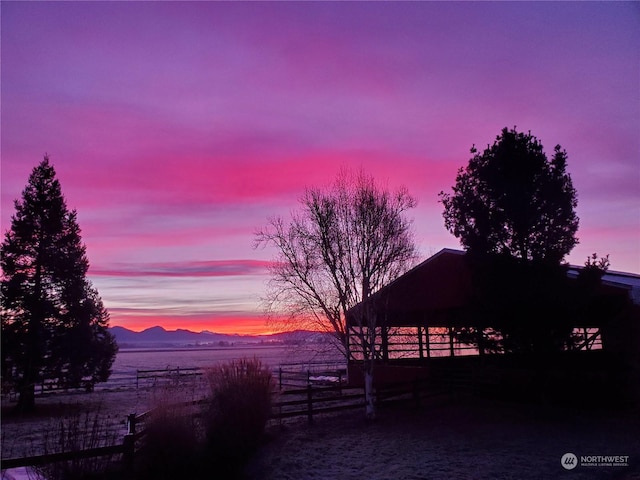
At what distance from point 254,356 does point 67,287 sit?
17.3 m

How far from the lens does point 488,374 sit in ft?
57.3

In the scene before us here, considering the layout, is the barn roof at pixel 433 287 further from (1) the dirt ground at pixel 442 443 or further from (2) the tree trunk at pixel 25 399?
(2) the tree trunk at pixel 25 399

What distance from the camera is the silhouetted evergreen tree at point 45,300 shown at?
2370cm

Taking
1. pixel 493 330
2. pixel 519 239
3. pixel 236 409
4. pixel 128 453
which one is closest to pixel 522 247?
pixel 519 239

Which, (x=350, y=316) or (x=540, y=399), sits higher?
(x=350, y=316)

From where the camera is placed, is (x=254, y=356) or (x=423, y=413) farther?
(x=423, y=413)

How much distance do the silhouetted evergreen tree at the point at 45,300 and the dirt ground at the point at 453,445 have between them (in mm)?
16569

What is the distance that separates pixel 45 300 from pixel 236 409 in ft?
59.9

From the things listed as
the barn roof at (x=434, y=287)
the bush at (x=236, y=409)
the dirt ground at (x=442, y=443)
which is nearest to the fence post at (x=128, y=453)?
the dirt ground at (x=442, y=443)

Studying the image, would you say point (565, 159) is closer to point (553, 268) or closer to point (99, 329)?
point (553, 268)

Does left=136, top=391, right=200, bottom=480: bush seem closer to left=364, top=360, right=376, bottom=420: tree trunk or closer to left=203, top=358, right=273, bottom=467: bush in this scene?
left=203, top=358, right=273, bottom=467: bush

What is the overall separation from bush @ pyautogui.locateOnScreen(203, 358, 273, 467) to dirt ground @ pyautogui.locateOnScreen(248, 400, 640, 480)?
531 mm

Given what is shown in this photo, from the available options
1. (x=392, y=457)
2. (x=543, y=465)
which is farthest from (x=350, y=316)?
(x=543, y=465)

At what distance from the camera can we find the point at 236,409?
11.2 metres
